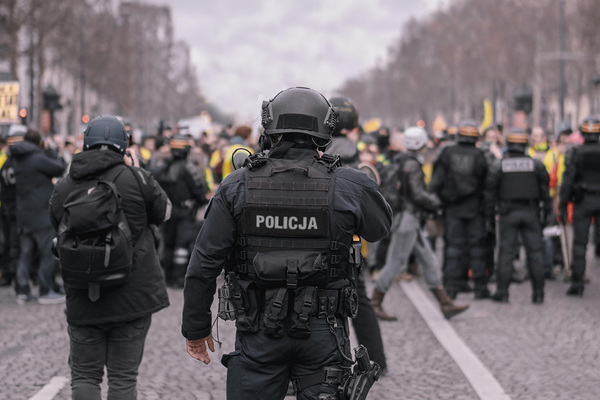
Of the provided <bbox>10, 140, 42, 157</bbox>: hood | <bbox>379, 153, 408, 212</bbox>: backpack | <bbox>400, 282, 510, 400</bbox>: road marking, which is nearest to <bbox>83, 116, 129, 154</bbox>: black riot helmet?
<bbox>400, 282, 510, 400</bbox>: road marking

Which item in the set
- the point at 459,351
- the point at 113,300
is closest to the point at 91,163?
the point at 113,300

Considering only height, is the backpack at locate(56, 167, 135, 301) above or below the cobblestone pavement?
above

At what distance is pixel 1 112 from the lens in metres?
14.5

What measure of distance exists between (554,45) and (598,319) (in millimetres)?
44175

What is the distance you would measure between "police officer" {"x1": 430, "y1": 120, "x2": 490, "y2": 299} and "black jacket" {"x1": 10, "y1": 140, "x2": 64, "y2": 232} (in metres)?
4.20

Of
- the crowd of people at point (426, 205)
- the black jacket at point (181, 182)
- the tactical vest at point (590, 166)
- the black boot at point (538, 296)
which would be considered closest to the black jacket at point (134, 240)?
the crowd of people at point (426, 205)

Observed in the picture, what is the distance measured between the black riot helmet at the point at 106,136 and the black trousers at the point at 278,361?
1672 mm

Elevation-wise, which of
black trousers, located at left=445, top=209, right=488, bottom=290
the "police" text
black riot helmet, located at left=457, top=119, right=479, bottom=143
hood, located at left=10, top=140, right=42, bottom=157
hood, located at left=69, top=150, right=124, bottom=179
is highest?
black riot helmet, located at left=457, top=119, right=479, bottom=143

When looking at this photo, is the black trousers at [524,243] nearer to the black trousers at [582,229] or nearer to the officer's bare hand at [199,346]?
the black trousers at [582,229]

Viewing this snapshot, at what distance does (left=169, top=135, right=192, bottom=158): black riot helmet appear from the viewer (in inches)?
453

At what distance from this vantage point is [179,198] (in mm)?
11609

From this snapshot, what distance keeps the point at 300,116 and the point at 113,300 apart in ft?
5.56

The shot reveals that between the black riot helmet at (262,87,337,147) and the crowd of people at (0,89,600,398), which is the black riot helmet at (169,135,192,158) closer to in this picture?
the crowd of people at (0,89,600,398)

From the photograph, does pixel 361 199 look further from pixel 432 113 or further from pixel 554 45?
pixel 432 113
